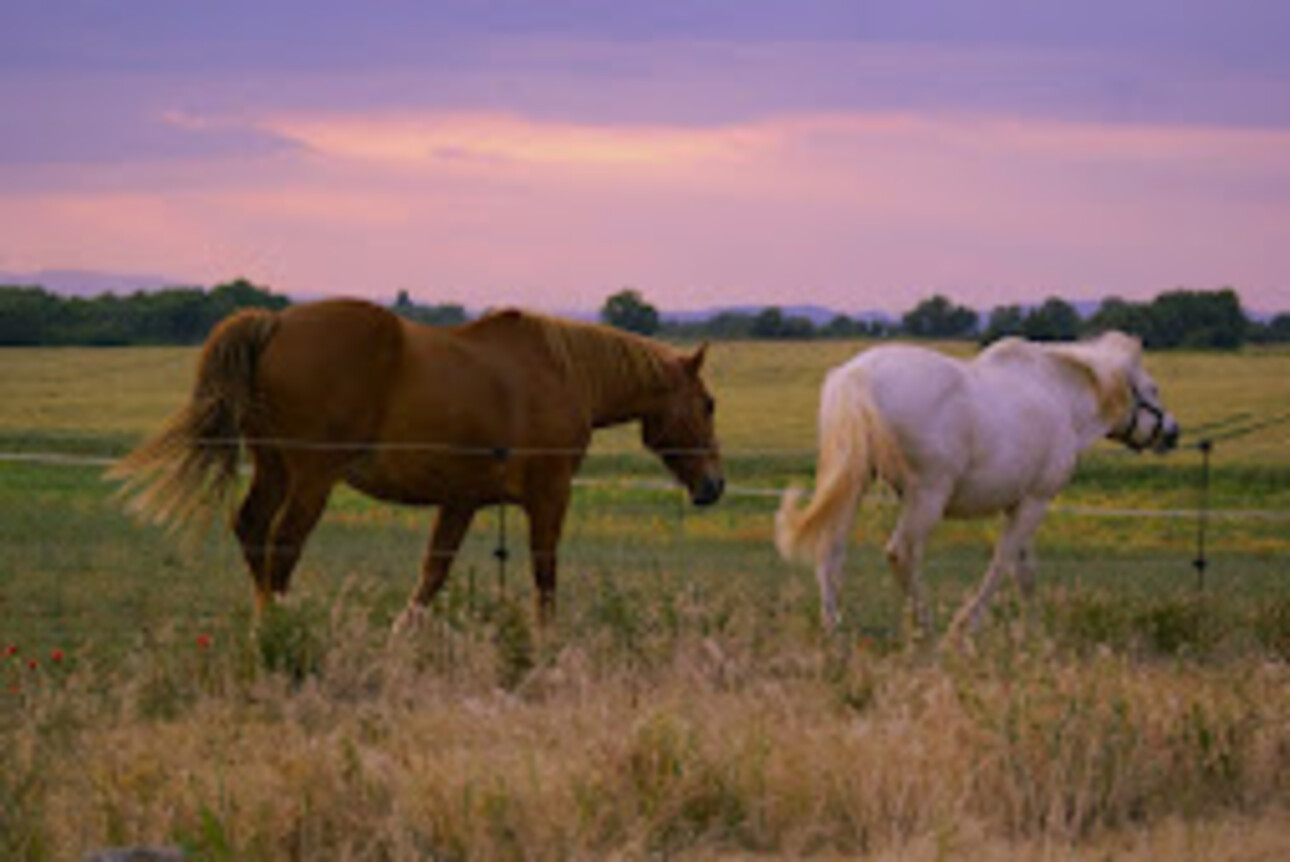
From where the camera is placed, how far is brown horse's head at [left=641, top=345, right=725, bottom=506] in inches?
373

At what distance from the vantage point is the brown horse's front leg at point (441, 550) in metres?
8.66

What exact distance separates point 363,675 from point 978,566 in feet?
31.1

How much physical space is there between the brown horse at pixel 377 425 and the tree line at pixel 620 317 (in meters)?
46.5

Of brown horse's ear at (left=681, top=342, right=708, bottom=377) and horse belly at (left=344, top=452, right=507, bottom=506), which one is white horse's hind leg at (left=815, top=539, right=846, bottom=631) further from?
horse belly at (left=344, top=452, right=507, bottom=506)

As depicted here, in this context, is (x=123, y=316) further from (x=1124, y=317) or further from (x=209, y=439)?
(x=209, y=439)

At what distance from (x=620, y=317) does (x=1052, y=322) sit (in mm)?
14005

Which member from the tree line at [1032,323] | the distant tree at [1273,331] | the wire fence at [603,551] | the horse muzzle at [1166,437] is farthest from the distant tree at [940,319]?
the horse muzzle at [1166,437]

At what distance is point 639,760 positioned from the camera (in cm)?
557

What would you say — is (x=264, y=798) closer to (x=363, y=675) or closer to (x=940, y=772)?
(x=363, y=675)

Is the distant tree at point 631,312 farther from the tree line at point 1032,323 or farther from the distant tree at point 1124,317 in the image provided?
the distant tree at point 1124,317

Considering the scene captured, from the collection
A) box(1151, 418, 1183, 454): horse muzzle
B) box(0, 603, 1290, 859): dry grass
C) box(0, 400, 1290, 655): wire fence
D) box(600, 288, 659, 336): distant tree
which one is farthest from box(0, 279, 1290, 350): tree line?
box(0, 603, 1290, 859): dry grass

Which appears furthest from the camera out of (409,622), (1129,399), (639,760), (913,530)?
(1129,399)

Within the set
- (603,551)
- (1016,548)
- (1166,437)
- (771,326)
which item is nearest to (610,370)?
(1016,548)

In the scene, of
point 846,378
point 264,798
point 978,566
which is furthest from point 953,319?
point 264,798
